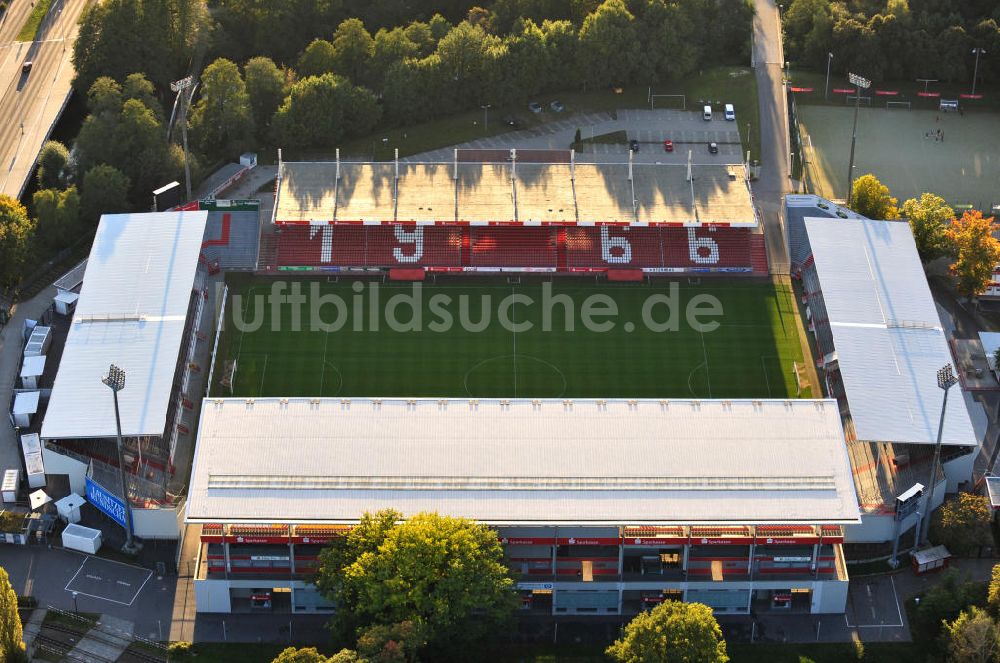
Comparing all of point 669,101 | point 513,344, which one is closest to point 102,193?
point 513,344

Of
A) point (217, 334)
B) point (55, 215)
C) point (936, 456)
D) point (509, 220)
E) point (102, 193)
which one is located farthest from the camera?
point (102, 193)

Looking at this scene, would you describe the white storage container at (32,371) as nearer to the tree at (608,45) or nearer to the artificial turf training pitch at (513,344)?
the artificial turf training pitch at (513,344)

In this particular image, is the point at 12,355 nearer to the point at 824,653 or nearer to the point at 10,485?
the point at 10,485

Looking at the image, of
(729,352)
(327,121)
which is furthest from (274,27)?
(729,352)

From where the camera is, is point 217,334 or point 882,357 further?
point 217,334

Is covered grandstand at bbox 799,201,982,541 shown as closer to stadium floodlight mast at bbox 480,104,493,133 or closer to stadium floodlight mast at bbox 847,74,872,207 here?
stadium floodlight mast at bbox 847,74,872,207

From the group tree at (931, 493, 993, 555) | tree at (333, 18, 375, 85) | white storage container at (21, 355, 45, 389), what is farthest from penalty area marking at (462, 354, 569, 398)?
tree at (333, 18, 375, 85)
